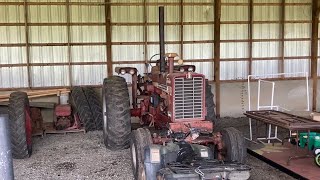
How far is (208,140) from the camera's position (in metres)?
4.63

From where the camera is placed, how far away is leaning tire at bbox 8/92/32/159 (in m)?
5.66

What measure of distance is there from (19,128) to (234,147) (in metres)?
3.02

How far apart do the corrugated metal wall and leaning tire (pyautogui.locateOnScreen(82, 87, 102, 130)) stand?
90cm

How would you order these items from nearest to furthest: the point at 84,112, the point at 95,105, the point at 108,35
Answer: the point at 84,112 → the point at 95,105 → the point at 108,35

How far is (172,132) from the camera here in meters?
4.72

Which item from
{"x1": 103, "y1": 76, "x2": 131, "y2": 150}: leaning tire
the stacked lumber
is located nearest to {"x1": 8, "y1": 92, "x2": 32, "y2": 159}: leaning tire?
{"x1": 103, "y1": 76, "x2": 131, "y2": 150}: leaning tire

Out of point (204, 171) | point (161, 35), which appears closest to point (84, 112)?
point (161, 35)

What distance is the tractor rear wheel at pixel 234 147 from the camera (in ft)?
14.7

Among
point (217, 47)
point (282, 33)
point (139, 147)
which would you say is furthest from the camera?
point (282, 33)

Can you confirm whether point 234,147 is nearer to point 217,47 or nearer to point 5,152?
point 5,152

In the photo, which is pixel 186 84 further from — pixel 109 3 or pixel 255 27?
pixel 255 27

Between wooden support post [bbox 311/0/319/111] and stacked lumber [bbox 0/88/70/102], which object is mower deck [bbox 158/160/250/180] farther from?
wooden support post [bbox 311/0/319/111]

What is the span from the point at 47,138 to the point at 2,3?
3.38 metres

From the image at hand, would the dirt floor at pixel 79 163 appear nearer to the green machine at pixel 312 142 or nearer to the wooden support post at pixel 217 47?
the green machine at pixel 312 142
